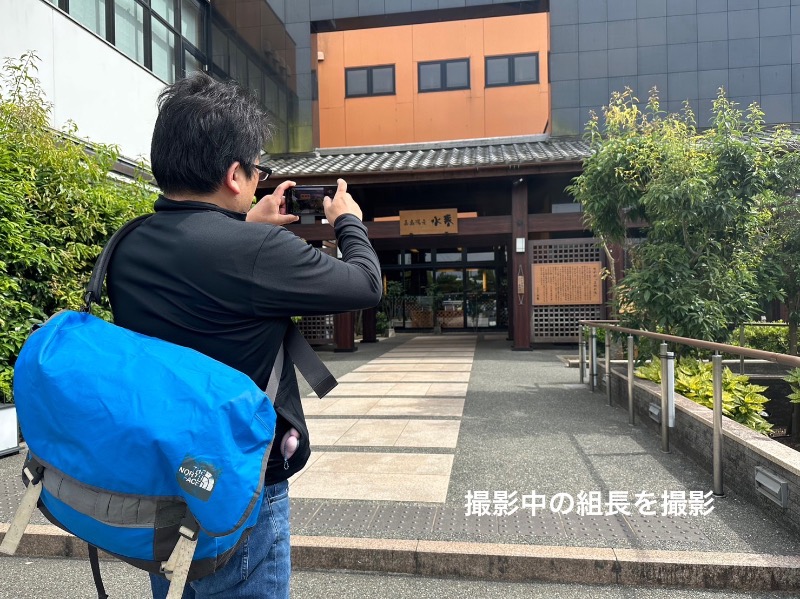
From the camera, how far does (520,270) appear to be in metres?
13.1

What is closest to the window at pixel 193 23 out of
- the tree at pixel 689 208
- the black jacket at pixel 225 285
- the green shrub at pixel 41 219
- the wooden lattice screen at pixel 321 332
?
the wooden lattice screen at pixel 321 332

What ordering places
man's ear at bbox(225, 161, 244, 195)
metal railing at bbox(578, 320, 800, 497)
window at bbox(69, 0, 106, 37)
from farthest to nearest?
window at bbox(69, 0, 106, 37), metal railing at bbox(578, 320, 800, 497), man's ear at bbox(225, 161, 244, 195)

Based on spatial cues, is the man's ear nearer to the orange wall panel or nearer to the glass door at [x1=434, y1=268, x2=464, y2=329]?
the orange wall panel

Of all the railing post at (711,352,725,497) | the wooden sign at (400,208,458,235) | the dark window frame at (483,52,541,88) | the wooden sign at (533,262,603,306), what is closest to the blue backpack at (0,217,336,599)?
the railing post at (711,352,725,497)

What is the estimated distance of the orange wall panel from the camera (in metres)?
16.8

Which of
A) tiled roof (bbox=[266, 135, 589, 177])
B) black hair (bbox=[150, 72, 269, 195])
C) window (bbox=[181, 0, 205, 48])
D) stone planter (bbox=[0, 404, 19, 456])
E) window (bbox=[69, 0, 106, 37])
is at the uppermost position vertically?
window (bbox=[181, 0, 205, 48])

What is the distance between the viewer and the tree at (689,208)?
593cm

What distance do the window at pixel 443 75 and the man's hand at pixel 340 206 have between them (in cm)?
1685

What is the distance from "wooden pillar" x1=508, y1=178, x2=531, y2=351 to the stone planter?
10.0 metres

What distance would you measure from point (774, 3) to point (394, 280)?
41.9ft

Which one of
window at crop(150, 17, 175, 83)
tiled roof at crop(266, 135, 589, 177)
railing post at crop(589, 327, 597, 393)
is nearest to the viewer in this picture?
railing post at crop(589, 327, 597, 393)

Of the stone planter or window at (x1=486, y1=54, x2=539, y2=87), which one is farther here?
window at (x1=486, y1=54, x2=539, y2=87)

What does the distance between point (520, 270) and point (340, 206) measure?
12.0 metres

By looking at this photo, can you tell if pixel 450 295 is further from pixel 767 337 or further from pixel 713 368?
pixel 713 368
